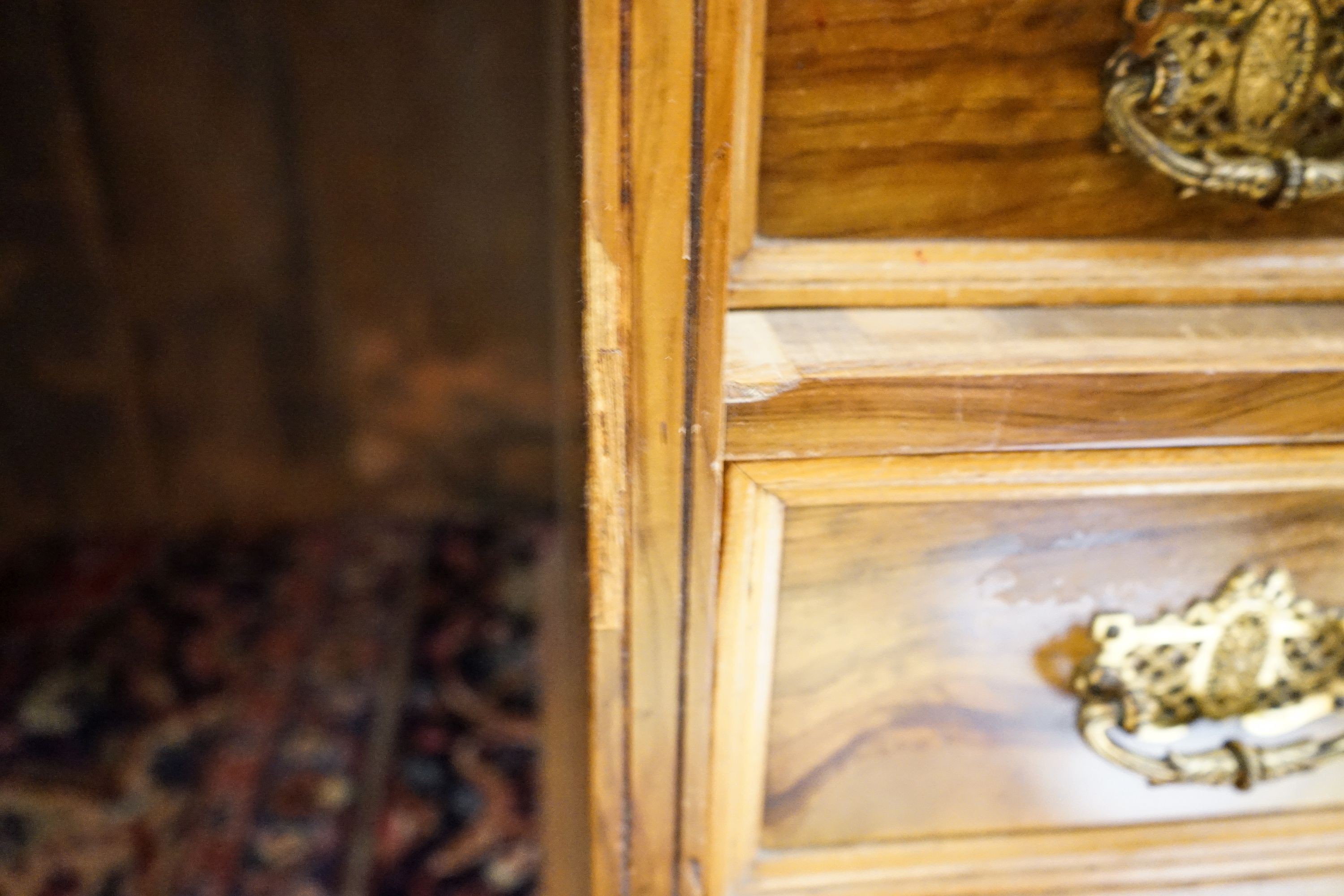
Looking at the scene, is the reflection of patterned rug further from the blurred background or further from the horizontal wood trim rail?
the horizontal wood trim rail

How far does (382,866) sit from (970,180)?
2.67 feet

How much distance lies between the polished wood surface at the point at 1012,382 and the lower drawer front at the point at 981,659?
10 mm

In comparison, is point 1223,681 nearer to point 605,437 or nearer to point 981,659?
point 981,659

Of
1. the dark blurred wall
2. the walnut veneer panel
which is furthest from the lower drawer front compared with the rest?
the dark blurred wall

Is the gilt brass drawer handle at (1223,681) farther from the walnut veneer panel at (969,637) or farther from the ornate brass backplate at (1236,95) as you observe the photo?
the ornate brass backplate at (1236,95)

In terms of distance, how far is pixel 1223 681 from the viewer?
1.13 feet

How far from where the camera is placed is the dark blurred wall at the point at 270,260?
1136 mm

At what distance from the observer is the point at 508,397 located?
A: 4.52 ft

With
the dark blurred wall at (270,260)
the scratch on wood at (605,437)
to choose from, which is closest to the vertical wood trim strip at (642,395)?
the scratch on wood at (605,437)

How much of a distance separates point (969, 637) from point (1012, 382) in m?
0.10

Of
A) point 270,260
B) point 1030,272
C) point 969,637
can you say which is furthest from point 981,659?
A: point 270,260

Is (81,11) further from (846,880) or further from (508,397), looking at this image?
(846,880)

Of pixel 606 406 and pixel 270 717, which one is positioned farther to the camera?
pixel 270 717

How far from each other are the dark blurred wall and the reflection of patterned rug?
4.2 inches
